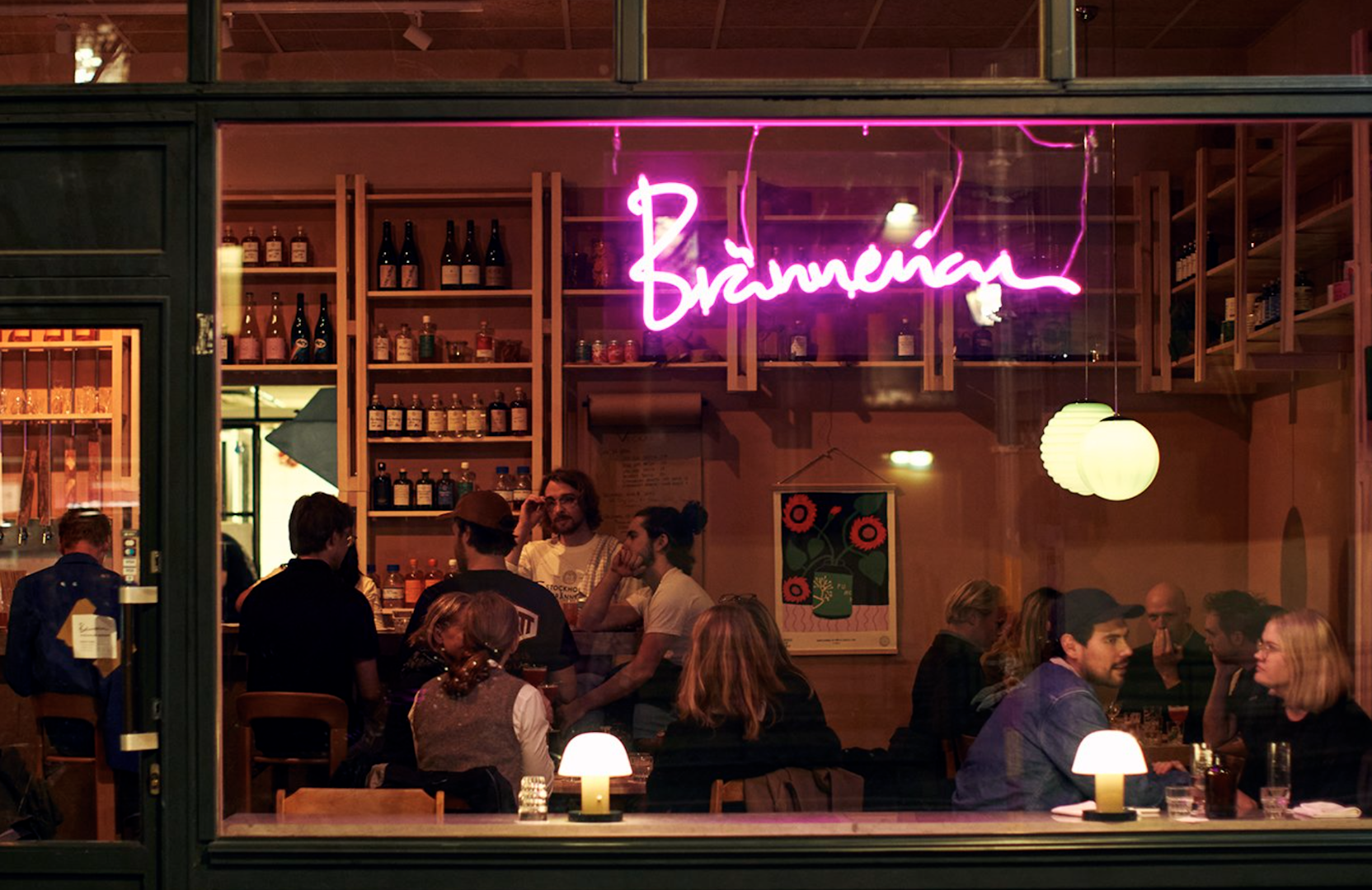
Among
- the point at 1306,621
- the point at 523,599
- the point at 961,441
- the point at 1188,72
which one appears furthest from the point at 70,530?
the point at 961,441

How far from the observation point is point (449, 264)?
7195 mm

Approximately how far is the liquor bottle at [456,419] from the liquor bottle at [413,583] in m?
0.66

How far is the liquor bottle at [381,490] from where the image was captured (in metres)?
6.92

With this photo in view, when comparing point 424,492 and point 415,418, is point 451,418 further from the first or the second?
point 424,492

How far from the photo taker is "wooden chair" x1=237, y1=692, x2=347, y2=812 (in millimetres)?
3697

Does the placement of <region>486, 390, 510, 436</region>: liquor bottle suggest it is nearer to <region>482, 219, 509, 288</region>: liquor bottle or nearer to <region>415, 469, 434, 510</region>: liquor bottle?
<region>415, 469, 434, 510</region>: liquor bottle

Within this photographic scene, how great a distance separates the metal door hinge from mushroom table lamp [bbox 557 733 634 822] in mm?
1252

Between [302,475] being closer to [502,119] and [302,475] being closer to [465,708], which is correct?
[465,708]

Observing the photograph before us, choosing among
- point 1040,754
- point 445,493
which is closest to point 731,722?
point 1040,754

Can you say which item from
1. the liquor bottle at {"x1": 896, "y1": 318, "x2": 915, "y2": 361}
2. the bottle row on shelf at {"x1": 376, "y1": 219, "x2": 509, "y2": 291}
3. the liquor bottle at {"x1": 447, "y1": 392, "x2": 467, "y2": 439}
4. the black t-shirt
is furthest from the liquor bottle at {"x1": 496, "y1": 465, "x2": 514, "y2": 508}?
the liquor bottle at {"x1": 896, "y1": 318, "x2": 915, "y2": 361}

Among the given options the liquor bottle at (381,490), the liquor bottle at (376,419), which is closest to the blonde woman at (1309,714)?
the liquor bottle at (381,490)

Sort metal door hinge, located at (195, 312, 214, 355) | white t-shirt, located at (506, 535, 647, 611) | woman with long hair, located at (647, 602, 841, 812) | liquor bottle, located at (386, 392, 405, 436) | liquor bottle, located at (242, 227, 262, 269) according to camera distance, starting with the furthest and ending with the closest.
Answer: liquor bottle, located at (386, 392, 405, 436) → white t-shirt, located at (506, 535, 647, 611) → liquor bottle, located at (242, 227, 262, 269) → woman with long hair, located at (647, 602, 841, 812) → metal door hinge, located at (195, 312, 214, 355)

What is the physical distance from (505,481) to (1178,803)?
4211 mm

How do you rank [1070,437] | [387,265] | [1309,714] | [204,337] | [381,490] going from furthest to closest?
[387,265] < [381,490] < [1070,437] < [1309,714] < [204,337]
